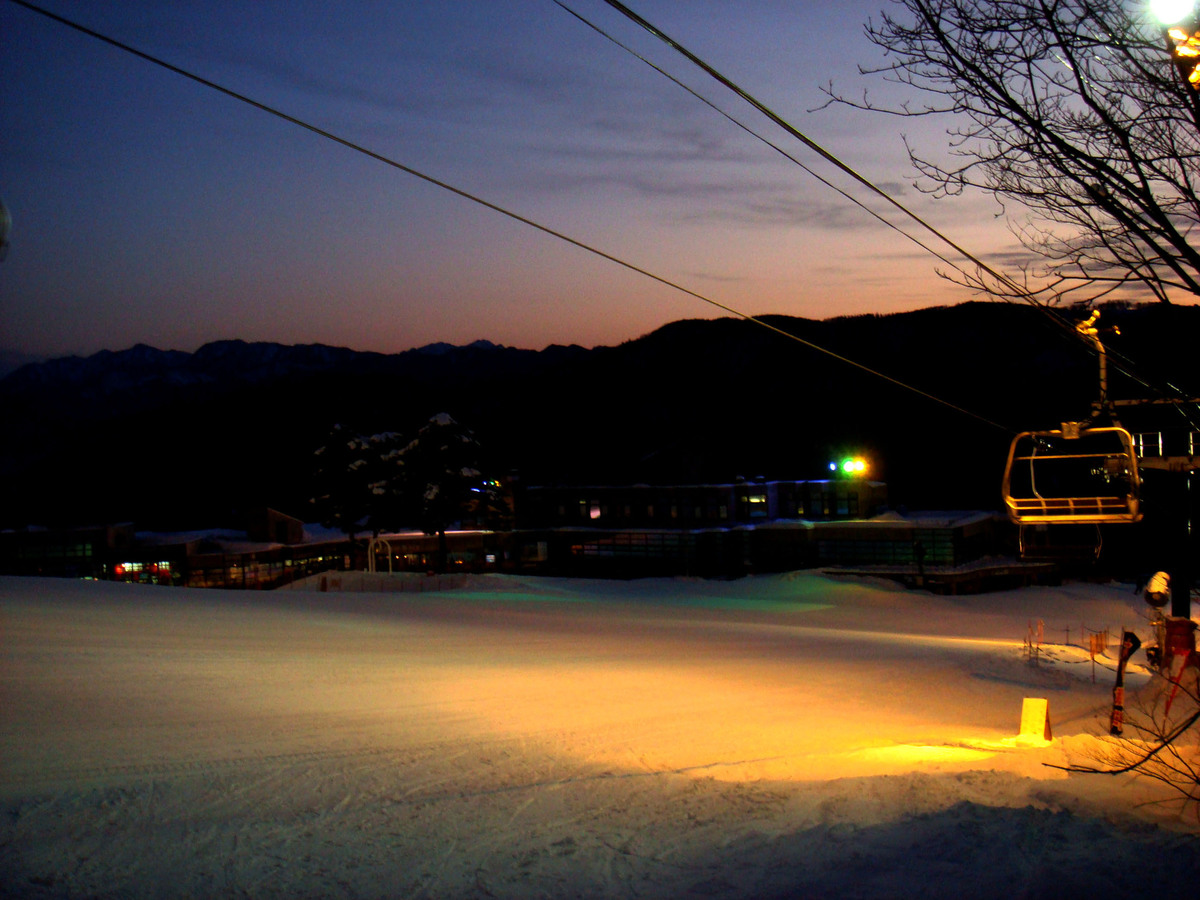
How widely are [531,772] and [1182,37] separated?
7.74 m

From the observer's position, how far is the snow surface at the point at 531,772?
18.1ft

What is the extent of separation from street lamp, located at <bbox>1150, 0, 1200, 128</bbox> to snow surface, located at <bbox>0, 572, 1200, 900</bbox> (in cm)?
508

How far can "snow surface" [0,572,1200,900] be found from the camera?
18.1 feet

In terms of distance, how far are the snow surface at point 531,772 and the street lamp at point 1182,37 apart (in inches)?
200

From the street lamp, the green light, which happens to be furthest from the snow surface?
the green light

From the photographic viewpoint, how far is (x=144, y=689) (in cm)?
1075

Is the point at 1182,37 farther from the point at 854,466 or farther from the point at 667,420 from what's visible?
the point at 667,420

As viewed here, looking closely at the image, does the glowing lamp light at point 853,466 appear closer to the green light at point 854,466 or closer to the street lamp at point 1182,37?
the green light at point 854,466

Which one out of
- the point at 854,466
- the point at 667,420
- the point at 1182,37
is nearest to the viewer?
the point at 1182,37

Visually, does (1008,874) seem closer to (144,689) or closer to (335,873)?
(335,873)

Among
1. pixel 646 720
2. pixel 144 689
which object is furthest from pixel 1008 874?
pixel 144 689

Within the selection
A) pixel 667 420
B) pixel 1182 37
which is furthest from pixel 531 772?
pixel 667 420

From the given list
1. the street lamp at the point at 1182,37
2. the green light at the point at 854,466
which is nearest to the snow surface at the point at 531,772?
the street lamp at the point at 1182,37

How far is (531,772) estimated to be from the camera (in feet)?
26.8
